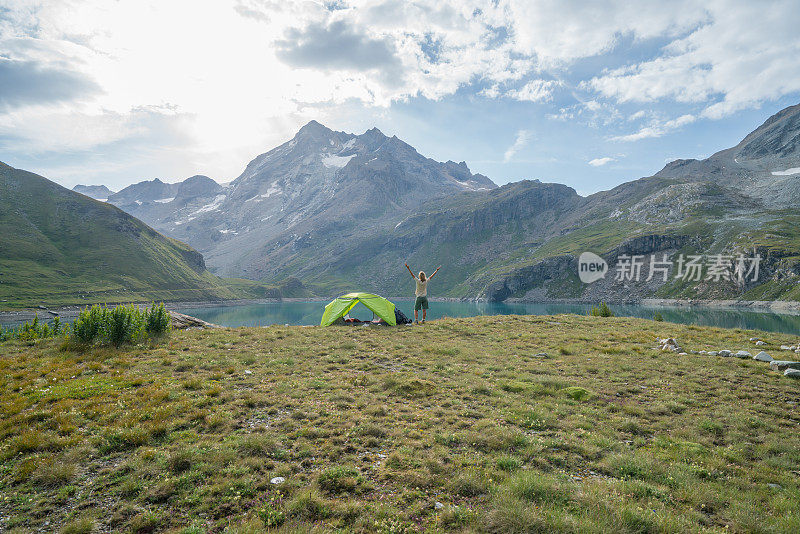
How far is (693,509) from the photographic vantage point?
25.0 ft

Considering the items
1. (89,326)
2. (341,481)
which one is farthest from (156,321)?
(341,481)

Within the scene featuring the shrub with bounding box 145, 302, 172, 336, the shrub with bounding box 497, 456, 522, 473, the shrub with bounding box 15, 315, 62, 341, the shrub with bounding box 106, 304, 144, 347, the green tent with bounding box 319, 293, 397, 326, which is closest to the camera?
the shrub with bounding box 497, 456, 522, 473

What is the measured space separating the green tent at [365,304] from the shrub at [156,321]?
12114 mm

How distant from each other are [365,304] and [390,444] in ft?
71.2

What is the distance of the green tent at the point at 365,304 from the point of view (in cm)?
3069

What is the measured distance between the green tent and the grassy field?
430 inches

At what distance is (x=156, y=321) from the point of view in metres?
23.8

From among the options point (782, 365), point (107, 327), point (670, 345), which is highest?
point (782, 365)

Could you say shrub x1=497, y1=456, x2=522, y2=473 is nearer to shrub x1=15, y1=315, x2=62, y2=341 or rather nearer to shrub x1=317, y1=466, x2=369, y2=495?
shrub x1=317, y1=466, x2=369, y2=495

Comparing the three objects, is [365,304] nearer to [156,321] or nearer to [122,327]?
[156,321]

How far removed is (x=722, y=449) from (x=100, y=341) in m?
30.1

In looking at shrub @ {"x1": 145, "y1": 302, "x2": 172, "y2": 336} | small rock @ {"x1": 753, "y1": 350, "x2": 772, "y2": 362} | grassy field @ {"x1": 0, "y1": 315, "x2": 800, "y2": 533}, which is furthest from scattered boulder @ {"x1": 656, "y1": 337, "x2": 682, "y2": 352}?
shrub @ {"x1": 145, "y1": 302, "x2": 172, "y2": 336}

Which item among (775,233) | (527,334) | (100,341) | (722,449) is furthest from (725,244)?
(100,341)

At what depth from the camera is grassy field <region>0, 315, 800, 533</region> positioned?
7219mm
